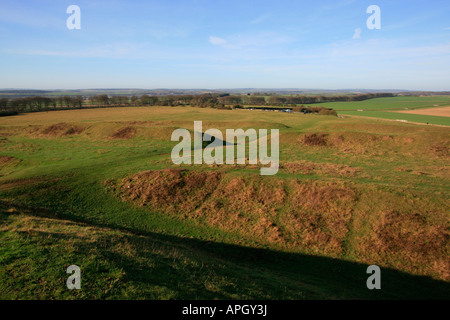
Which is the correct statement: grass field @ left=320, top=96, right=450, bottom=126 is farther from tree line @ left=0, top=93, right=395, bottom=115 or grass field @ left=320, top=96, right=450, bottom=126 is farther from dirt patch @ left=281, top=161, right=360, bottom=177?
dirt patch @ left=281, top=161, right=360, bottom=177

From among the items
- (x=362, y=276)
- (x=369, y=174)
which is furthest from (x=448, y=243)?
(x=369, y=174)

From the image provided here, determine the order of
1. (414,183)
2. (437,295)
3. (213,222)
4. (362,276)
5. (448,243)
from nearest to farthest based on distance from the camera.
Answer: (437,295)
(362,276)
(448,243)
(213,222)
(414,183)

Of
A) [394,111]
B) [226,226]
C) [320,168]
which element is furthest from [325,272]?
[394,111]

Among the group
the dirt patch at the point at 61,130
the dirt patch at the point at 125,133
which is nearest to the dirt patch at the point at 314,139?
the dirt patch at the point at 125,133

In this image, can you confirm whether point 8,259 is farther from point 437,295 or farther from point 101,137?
point 101,137

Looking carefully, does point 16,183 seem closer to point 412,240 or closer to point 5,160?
point 5,160

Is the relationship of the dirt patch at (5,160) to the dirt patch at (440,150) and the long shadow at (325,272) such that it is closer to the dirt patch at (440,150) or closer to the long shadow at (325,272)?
the long shadow at (325,272)
